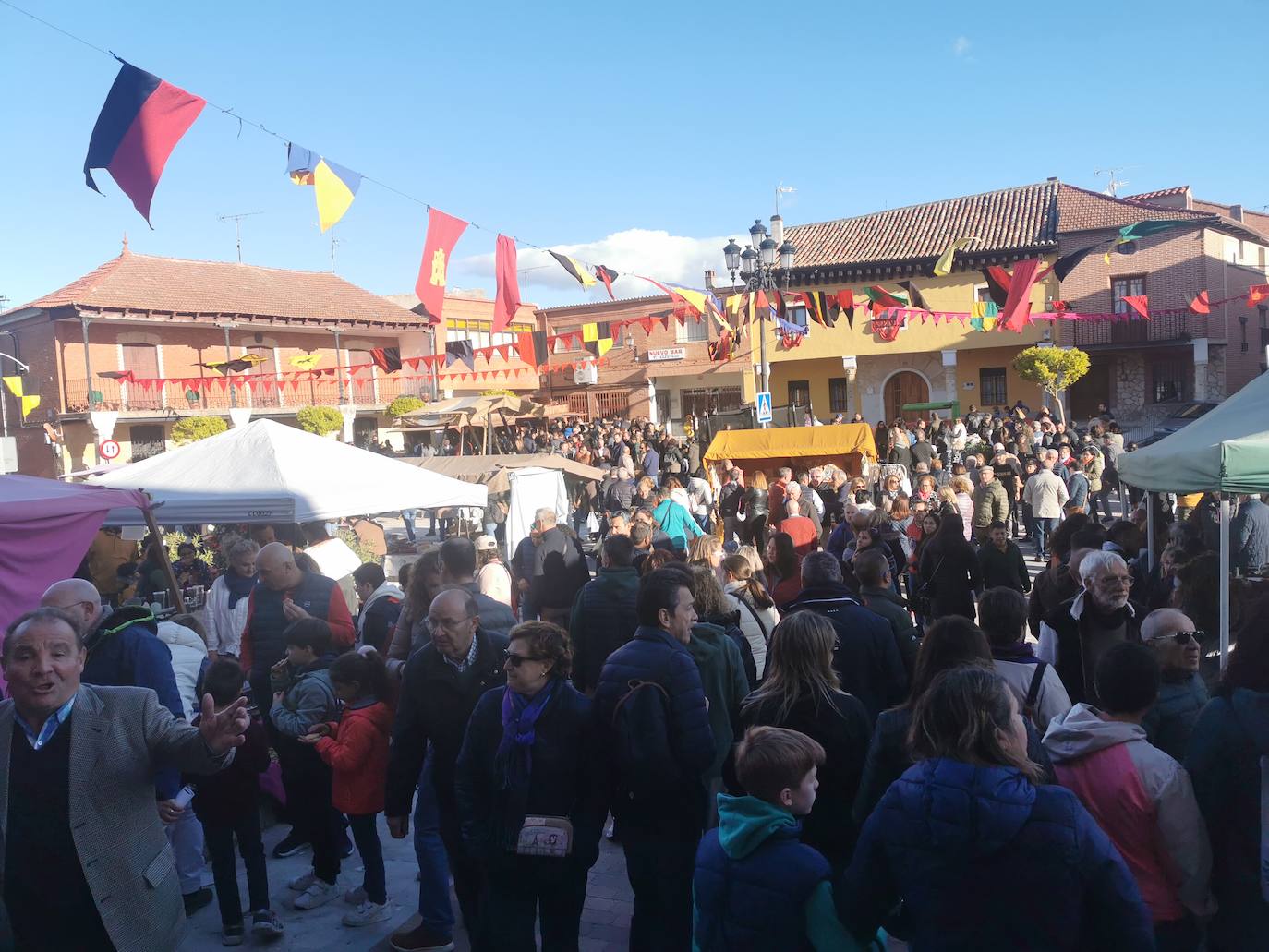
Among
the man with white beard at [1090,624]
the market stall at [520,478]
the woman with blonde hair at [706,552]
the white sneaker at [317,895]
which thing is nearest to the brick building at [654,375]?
the market stall at [520,478]

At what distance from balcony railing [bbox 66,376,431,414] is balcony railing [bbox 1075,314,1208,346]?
21.6 meters

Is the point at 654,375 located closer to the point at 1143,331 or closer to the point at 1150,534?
the point at 1143,331

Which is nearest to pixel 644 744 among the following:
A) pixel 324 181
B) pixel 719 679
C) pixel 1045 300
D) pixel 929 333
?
pixel 719 679

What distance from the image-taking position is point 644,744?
10.3 ft

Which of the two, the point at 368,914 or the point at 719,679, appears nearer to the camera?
the point at 719,679

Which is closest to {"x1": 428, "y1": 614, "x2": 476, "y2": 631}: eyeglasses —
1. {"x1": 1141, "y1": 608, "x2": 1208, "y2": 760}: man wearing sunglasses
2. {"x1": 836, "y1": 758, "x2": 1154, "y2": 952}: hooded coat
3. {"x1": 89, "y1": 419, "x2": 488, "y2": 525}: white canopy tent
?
{"x1": 836, "y1": 758, "x2": 1154, "y2": 952}: hooded coat

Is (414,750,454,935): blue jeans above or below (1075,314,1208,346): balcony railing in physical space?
below

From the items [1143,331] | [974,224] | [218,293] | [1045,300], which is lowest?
[1143,331]

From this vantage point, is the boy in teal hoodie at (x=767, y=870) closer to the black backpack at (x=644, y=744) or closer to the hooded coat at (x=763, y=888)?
the hooded coat at (x=763, y=888)

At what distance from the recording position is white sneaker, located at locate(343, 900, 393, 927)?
167 inches

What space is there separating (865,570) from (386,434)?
3142cm

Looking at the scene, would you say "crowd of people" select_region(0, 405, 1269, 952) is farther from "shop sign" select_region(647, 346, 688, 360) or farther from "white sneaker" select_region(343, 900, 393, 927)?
"shop sign" select_region(647, 346, 688, 360)

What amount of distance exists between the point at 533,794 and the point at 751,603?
2.26 meters

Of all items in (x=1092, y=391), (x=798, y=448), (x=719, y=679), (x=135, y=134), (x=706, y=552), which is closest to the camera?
(x=719, y=679)
